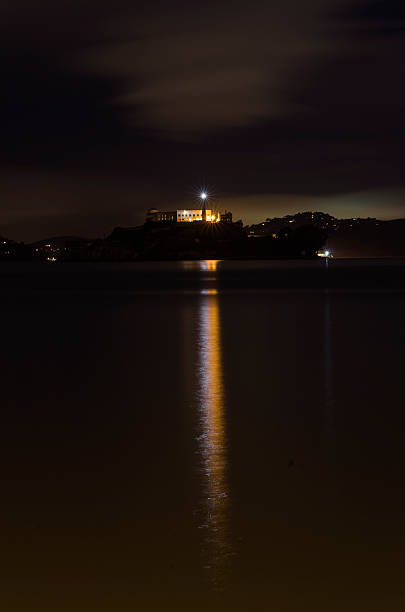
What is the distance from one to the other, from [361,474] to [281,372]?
7.17 m

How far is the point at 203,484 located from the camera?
7.01m

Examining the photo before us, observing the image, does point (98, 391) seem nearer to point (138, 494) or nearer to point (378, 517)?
point (138, 494)

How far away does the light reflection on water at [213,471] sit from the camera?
529 centimetres

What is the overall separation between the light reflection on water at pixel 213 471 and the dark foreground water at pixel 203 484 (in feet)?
A: 0.07

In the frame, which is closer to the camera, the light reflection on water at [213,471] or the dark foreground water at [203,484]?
the dark foreground water at [203,484]

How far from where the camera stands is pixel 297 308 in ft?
111

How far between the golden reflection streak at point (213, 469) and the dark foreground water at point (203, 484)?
0.8 inches

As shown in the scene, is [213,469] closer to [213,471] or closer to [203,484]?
[213,471]

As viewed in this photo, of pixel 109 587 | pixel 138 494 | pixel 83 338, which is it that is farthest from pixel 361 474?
pixel 83 338

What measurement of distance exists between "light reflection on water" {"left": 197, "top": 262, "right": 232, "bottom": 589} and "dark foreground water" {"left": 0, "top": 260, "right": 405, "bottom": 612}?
0.8 inches

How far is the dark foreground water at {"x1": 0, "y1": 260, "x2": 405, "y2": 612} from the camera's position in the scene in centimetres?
487

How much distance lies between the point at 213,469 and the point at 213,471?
74mm

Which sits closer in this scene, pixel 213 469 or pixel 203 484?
pixel 203 484

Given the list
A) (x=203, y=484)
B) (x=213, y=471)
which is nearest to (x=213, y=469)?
(x=213, y=471)
